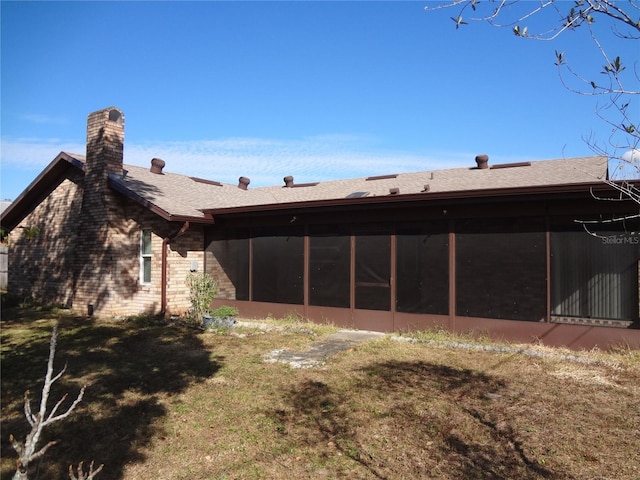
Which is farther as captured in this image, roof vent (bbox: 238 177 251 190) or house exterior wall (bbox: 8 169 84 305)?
roof vent (bbox: 238 177 251 190)

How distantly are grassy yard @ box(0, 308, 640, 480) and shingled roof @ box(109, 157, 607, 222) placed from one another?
376 centimetres

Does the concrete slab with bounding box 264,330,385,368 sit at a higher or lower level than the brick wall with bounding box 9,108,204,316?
lower

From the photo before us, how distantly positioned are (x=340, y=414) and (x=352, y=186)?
10.2 meters

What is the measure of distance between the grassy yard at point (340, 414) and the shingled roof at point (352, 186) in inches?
148

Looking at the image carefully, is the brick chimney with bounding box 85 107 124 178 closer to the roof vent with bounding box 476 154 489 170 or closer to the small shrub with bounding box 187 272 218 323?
the small shrub with bounding box 187 272 218 323

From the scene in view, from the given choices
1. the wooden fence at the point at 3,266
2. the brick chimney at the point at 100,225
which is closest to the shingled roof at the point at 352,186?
the brick chimney at the point at 100,225

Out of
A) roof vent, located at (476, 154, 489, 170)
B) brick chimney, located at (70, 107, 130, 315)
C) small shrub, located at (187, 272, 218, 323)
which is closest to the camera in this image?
small shrub, located at (187, 272, 218, 323)

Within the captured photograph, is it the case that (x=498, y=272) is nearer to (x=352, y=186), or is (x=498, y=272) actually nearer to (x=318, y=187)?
(x=352, y=186)

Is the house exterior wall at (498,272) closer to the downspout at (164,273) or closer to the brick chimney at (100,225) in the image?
the downspout at (164,273)

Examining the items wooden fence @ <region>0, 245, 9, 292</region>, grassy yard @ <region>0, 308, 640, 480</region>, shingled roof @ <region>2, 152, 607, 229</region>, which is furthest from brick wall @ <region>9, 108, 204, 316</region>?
wooden fence @ <region>0, 245, 9, 292</region>

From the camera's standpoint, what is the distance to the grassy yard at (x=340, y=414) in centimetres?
396

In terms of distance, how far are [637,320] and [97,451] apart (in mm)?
8495

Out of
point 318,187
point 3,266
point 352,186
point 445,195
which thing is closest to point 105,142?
point 318,187

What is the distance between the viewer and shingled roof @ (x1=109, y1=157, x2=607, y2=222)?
34.4ft
